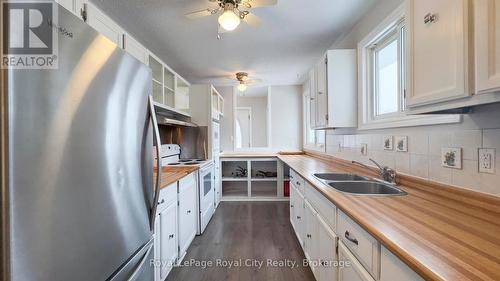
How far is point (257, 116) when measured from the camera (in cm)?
688

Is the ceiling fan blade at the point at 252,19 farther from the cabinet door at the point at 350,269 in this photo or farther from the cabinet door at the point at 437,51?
the cabinet door at the point at 350,269

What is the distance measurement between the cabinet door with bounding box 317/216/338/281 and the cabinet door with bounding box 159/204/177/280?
115cm

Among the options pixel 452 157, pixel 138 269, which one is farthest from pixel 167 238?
pixel 452 157

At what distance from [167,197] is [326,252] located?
1.23m

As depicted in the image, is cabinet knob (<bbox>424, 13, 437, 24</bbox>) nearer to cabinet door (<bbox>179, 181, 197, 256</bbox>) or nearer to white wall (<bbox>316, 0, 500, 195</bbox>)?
white wall (<bbox>316, 0, 500, 195</bbox>)

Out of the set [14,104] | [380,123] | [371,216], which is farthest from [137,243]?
[380,123]

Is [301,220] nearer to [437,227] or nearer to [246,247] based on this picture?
[246,247]

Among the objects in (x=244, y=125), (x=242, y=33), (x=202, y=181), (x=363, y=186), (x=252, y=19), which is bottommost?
(x=202, y=181)

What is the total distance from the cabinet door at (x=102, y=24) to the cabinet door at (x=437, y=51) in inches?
72.8

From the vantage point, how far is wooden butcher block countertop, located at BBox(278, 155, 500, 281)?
2.04 ft

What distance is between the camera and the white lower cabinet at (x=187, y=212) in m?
2.13

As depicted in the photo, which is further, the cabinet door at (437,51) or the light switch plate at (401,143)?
the light switch plate at (401,143)

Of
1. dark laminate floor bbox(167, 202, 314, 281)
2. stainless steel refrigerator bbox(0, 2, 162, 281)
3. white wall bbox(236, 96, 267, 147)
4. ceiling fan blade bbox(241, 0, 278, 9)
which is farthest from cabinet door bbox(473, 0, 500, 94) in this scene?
white wall bbox(236, 96, 267, 147)

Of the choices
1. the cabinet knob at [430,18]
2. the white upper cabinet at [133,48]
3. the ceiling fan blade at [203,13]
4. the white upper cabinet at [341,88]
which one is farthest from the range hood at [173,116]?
the cabinet knob at [430,18]
